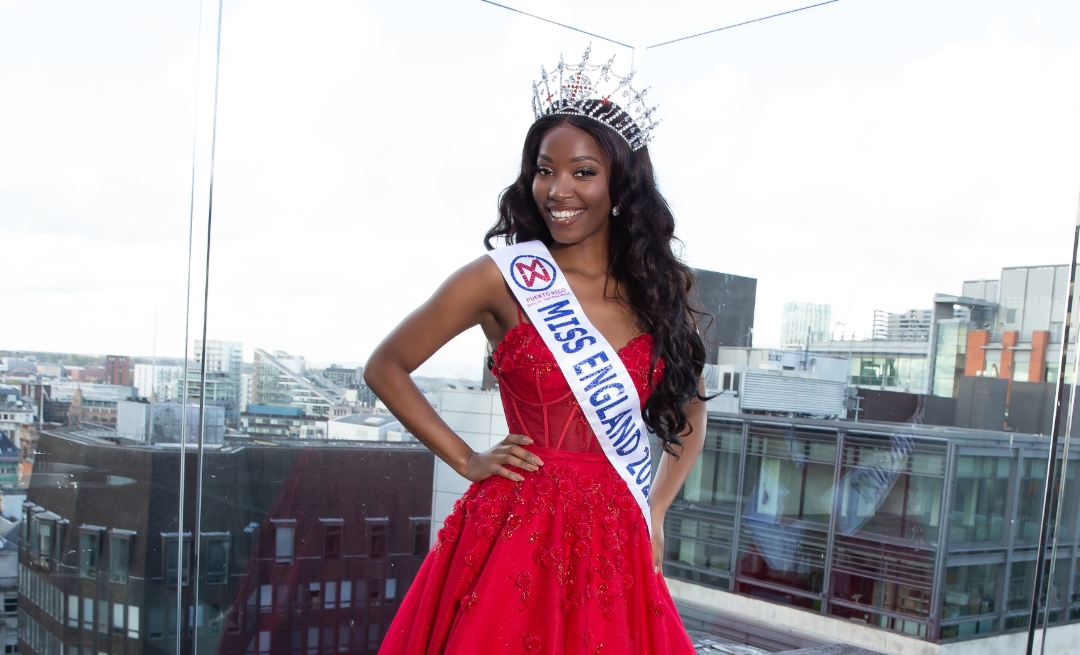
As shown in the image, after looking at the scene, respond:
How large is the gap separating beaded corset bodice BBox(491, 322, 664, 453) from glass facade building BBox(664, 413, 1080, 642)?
1903mm

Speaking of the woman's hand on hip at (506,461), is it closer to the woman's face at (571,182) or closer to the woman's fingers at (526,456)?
the woman's fingers at (526,456)

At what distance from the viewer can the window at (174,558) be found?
2572 millimetres

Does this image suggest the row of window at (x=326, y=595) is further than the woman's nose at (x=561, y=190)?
Yes

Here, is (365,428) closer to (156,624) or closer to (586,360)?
(156,624)

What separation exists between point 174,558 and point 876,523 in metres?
2.45

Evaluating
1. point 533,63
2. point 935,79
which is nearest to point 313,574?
point 533,63

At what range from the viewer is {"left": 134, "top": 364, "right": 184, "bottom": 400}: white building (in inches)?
97.3

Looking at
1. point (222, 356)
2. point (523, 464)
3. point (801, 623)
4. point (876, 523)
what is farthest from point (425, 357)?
point (801, 623)

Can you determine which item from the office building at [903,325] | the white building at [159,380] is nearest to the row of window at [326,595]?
the white building at [159,380]

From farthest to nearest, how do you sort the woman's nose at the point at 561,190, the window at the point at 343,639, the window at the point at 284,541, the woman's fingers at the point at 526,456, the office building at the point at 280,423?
the window at the point at 343,639 < the window at the point at 284,541 < the office building at the point at 280,423 < the woman's nose at the point at 561,190 < the woman's fingers at the point at 526,456

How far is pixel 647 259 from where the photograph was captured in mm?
1614

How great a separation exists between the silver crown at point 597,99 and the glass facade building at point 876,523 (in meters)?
1.84

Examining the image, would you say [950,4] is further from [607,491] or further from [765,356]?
[607,491]

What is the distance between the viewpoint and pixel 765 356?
344 centimetres
